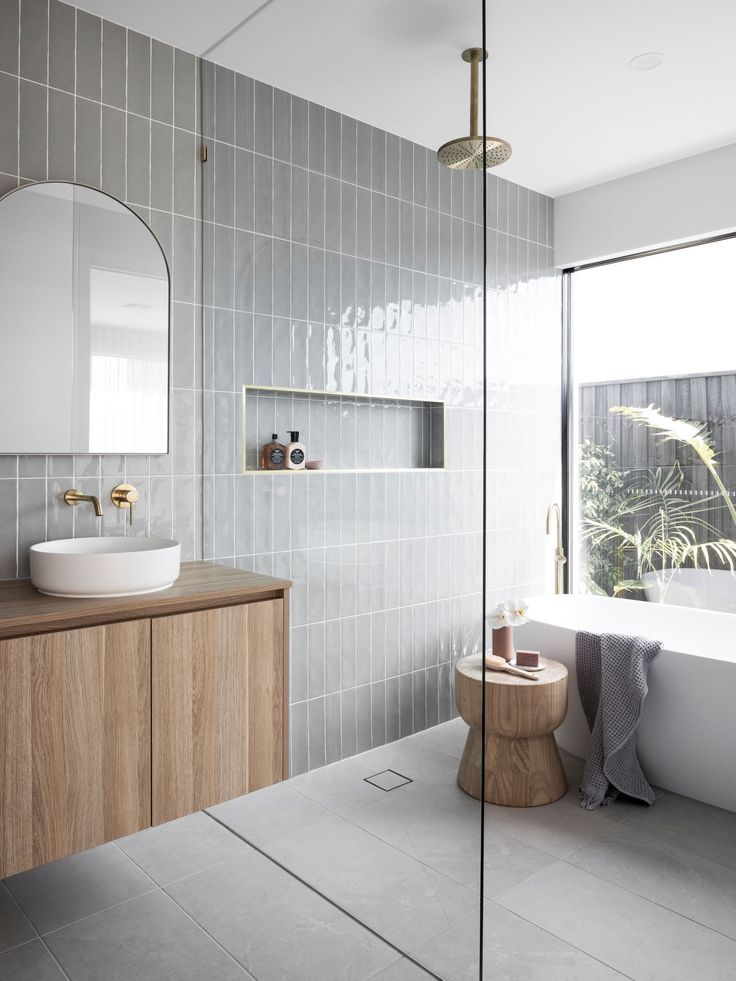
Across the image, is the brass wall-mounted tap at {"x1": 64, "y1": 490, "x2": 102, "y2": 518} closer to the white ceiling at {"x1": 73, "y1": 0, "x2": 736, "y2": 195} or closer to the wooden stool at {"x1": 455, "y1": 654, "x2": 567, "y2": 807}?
the wooden stool at {"x1": 455, "y1": 654, "x2": 567, "y2": 807}

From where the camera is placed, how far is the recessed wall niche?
182cm

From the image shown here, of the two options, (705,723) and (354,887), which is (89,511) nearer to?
(354,887)

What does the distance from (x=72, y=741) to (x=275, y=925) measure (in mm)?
772

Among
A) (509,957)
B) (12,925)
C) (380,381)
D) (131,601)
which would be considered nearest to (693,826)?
(509,957)

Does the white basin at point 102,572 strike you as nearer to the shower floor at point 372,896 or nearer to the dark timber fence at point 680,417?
the shower floor at point 372,896

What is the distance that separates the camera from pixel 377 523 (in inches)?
77.7

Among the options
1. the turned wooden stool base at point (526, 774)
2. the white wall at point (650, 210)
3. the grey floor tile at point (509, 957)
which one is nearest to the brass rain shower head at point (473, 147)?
the white wall at point (650, 210)

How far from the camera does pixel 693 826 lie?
2.56 meters

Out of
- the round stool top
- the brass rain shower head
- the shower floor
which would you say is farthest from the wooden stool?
→ the brass rain shower head

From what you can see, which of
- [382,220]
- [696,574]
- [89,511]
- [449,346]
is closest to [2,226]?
[89,511]

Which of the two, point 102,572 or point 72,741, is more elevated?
point 102,572

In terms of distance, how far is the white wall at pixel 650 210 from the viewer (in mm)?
2012

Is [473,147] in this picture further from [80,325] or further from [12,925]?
[12,925]

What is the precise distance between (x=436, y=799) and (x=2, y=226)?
2.04 meters
